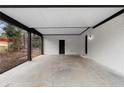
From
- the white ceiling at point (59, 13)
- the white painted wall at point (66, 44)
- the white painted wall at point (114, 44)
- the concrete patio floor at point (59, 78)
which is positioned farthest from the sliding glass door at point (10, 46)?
the white painted wall at point (66, 44)

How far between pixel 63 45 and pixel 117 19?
35.7 ft

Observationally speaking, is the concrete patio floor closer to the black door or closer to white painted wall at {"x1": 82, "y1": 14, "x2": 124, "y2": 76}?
white painted wall at {"x1": 82, "y1": 14, "x2": 124, "y2": 76}

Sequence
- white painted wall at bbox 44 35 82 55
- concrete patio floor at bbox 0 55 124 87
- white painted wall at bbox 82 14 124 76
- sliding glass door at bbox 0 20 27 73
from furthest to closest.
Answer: white painted wall at bbox 44 35 82 55
sliding glass door at bbox 0 20 27 73
white painted wall at bbox 82 14 124 76
concrete patio floor at bbox 0 55 124 87

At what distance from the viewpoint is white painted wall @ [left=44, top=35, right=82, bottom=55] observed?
15828 millimetres

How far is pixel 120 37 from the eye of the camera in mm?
5227

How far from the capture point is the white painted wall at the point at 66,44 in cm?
1583

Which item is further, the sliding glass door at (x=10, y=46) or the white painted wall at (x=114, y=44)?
the sliding glass door at (x=10, y=46)

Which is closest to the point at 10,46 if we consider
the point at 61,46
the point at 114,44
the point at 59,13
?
the point at 59,13

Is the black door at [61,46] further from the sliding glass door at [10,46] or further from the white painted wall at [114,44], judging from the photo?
the white painted wall at [114,44]

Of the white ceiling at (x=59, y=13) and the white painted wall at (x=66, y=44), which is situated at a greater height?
the white ceiling at (x=59, y=13)

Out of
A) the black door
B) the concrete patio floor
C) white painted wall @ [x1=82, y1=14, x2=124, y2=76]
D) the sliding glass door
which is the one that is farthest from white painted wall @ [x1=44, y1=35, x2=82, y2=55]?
the concrete patio floor

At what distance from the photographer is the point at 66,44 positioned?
52.2 ft

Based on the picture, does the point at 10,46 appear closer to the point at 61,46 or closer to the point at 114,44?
the point at 114,44
